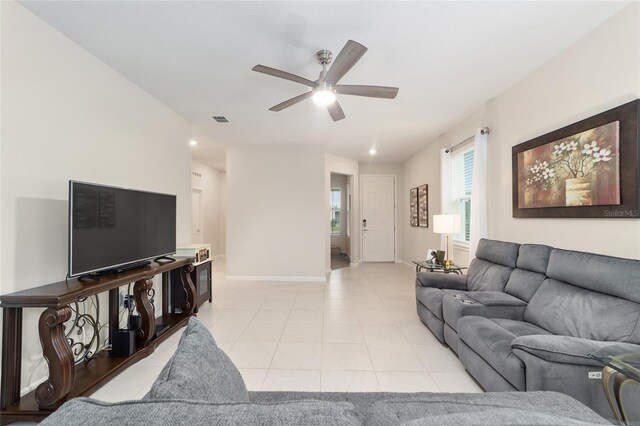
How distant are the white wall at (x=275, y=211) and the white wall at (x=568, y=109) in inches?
119

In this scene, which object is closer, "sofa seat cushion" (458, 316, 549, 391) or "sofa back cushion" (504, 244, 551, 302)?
"sofa seat cushion" (458, 316, 549, 391)

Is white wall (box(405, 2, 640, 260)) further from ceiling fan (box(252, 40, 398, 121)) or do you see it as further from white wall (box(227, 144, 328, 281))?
white wall (box(227, 144, 328, 281))

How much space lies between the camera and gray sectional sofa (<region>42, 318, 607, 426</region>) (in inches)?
20.9

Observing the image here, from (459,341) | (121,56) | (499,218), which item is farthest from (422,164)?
(121,56)

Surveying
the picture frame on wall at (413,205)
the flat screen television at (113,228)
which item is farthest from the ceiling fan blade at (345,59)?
the picture frame on wall at (413,205)

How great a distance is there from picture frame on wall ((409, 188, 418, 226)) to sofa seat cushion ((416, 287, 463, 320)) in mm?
3424

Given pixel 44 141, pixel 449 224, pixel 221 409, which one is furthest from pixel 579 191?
pixel 44 141

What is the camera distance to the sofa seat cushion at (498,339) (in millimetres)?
1673

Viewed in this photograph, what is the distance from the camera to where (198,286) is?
3789 millimetres

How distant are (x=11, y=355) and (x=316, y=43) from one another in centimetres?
307

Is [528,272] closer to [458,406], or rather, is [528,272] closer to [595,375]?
[595,375]

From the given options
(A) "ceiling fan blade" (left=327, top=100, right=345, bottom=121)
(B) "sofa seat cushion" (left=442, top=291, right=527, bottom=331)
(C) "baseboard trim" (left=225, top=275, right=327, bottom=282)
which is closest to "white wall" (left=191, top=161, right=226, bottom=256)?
(C) "baseboard trim" (left=225, top=275, right=327, bottom=282)

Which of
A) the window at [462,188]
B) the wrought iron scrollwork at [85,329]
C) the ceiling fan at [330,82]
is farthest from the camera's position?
the window at [462,188]

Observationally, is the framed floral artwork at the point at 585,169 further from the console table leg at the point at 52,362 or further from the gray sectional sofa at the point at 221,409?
the console table leg at the point at 52,362
